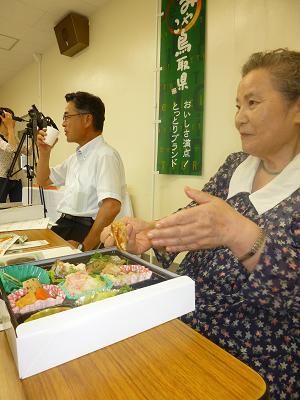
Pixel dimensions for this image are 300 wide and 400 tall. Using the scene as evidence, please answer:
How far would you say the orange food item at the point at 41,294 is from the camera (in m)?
0.56

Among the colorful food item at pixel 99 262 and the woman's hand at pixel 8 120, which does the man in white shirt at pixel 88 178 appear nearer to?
the colorful food item at pixel 99 262

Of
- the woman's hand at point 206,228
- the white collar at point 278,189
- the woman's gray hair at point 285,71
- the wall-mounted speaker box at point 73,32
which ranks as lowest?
the woman's hand at point 206,228

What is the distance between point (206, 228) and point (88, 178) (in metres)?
1.32

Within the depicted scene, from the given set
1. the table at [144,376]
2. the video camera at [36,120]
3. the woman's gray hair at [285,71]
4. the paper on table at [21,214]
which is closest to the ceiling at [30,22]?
the video camera at [36,120]

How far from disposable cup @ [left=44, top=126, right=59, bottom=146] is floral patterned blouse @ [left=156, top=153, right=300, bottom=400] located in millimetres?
1319

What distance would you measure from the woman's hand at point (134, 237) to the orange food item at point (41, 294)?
0.94 feet

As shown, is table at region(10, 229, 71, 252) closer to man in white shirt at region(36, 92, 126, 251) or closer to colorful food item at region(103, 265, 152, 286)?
man in white shirt at region(36, 92, 126, 251)

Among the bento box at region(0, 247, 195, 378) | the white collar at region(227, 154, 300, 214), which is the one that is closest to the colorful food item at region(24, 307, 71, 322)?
the bento box at region(0, 247, 195, 378)

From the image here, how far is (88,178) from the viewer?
5.88 feet

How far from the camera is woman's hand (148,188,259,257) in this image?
0.60 metres

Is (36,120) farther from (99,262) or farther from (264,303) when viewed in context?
(264,303)

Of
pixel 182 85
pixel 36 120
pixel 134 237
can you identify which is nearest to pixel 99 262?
pixel 134 237

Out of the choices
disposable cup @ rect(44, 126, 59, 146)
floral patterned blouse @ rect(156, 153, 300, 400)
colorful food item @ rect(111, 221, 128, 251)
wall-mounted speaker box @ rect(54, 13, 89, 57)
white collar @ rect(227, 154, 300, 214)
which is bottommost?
floral patterned blouse @ rect(156, 153, 300, 400)

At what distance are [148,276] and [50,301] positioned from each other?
22cm
